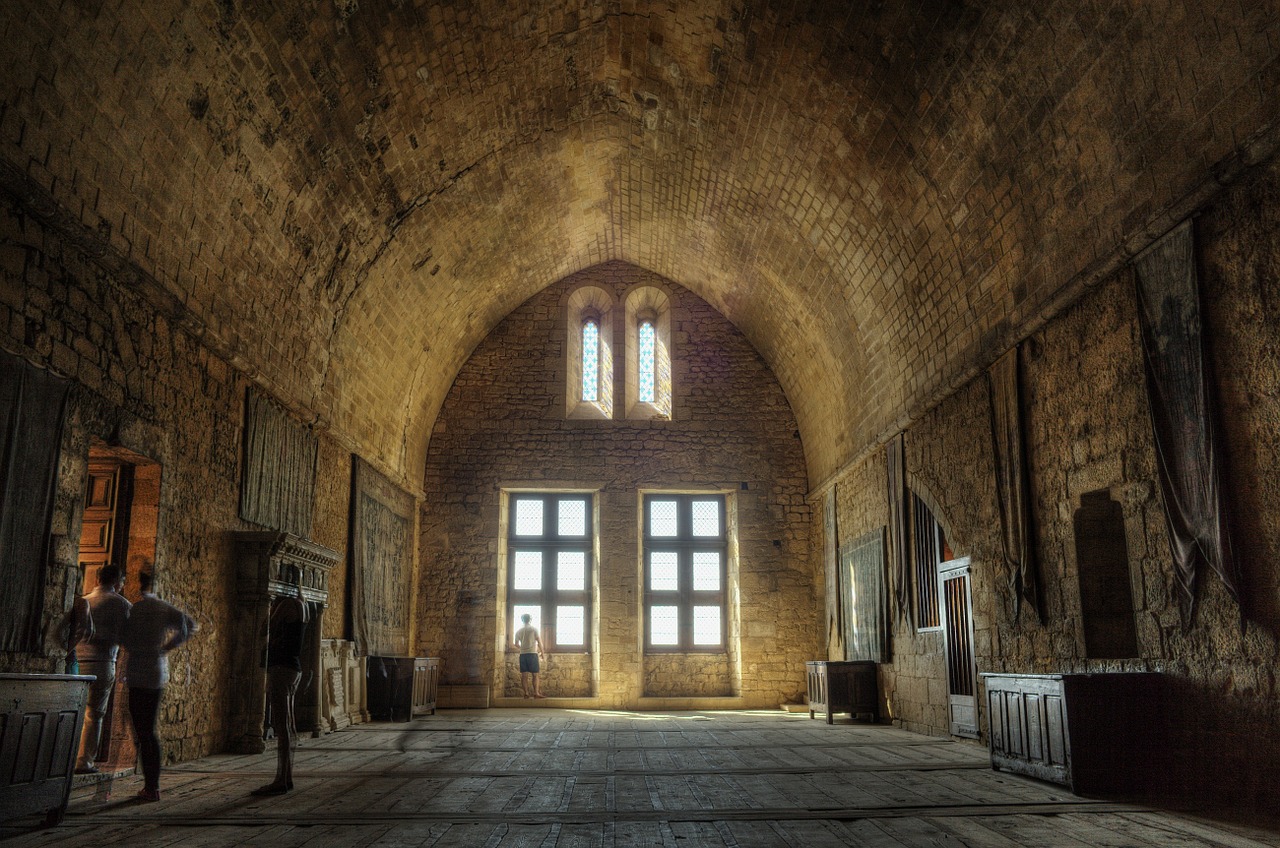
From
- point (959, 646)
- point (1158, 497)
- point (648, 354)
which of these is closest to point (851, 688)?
point (959, 646)

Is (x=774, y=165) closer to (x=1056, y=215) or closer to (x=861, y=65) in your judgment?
(x=861, y=65)

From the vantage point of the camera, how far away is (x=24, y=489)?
5.63 metres

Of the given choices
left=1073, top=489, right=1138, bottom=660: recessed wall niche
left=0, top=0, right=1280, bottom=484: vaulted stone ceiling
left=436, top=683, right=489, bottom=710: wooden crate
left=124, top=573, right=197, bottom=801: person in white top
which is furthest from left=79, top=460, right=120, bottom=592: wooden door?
left=436, top=683, right=489, bottom=710: wooden crate

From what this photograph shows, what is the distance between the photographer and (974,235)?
847cm

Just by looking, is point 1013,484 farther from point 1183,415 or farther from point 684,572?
point 684,572

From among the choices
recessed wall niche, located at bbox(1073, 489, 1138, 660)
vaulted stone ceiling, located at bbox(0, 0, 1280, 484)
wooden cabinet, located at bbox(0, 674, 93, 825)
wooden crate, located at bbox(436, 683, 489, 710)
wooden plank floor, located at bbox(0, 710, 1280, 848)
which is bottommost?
wooden plank floor, located at bbox(0, 710, 1280, 848)

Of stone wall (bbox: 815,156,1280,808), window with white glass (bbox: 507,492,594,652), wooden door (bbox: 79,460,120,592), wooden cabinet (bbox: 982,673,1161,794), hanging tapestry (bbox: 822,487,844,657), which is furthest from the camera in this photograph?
window with white glass (bbox: 507,492,594,652)

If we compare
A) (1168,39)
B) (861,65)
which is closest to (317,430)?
(861,65)

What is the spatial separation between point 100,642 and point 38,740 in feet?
5.42

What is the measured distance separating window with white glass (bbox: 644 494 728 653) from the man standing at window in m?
1.77

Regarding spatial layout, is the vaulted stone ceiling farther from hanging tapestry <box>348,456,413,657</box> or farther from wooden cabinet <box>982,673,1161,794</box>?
wooden cabinet <box>982,673,1161,794</box>

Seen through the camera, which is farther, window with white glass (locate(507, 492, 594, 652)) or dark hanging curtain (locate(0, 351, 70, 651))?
window with white glass (locate(507, 492, 594, 652))

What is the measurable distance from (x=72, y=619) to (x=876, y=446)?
345 inches

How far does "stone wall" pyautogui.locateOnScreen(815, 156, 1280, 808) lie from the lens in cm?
516
